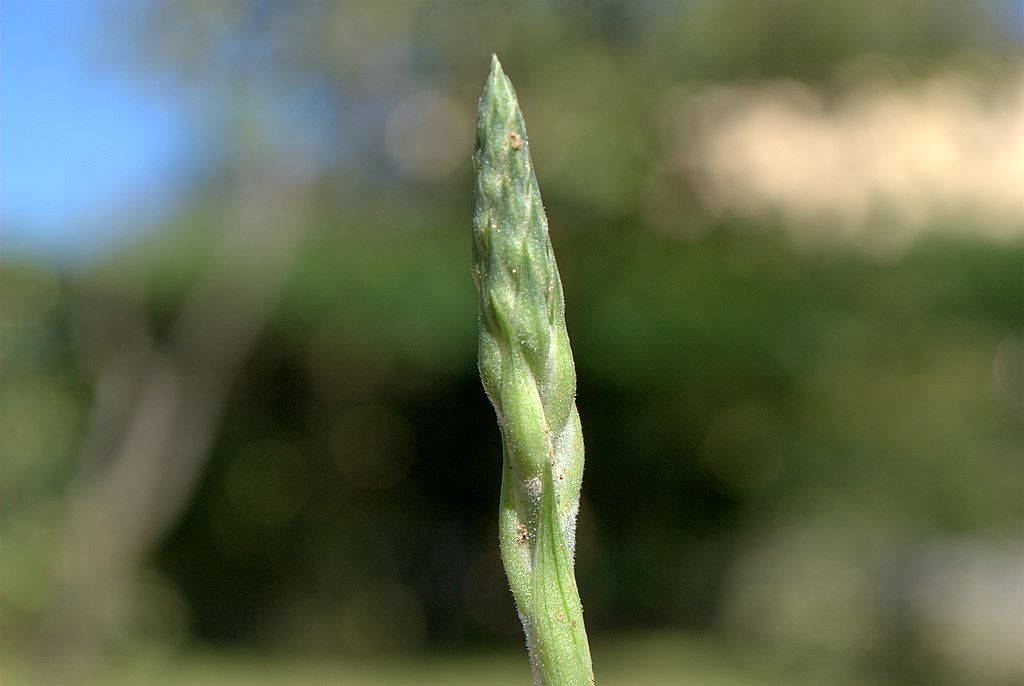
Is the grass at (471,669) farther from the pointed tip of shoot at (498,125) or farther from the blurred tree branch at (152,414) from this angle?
the pointed tip of shoot at (498,125)

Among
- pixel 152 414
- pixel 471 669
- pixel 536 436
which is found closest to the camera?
pixel 536 436

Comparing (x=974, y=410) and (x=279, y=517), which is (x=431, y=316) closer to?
(x=279, y=517)

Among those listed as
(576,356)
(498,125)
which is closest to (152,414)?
(576,356)

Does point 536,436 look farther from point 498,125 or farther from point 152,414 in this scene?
point 152,414

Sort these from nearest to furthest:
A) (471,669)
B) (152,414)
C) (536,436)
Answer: (536,436) < (152,414) < (471,669)

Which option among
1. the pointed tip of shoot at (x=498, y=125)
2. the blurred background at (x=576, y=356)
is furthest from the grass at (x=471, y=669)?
the pointed tip of shoot at (x=498, y=125)

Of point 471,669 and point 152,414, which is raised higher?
point 152,414
